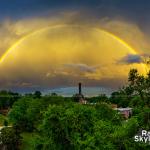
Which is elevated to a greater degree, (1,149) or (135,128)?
(135,128)

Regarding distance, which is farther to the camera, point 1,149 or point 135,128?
point 1,149

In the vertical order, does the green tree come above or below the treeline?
below

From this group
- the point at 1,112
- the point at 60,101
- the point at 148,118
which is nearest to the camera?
the point at 148,118

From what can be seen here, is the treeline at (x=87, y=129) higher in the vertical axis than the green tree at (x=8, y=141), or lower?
higher

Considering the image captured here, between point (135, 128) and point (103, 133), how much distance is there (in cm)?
459

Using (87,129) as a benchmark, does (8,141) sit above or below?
below

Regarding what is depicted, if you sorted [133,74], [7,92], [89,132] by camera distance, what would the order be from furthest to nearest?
[7,92]
[133,74]
[89,132]

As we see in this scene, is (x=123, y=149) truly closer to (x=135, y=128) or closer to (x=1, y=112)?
(x=135, y=128)

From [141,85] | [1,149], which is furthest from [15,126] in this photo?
[141,85]

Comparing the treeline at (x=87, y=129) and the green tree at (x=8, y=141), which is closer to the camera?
the treeline at (x=87, y=129)

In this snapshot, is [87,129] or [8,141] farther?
[8,141]

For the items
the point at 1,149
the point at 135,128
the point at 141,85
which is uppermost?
the point at 141,85

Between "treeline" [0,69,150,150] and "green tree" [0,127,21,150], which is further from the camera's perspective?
"green tree" [0,127,21,150]

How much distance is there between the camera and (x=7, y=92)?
19775cm
